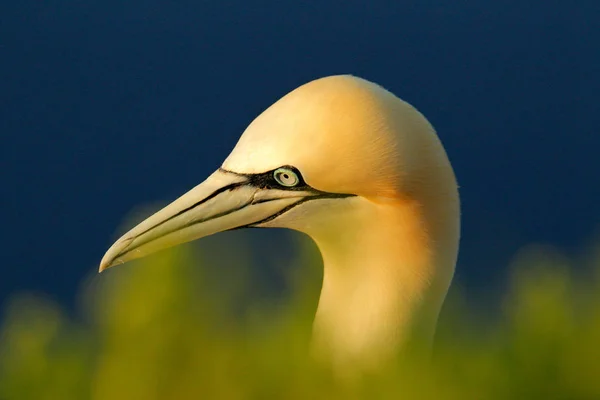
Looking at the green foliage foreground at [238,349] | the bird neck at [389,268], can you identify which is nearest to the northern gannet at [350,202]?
the bird neck at [389,268]

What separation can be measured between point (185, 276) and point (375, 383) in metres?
0.11

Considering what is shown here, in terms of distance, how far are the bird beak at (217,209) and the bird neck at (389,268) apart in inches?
5.0

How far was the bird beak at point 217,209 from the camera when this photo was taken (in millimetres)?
1519

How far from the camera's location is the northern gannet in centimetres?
143

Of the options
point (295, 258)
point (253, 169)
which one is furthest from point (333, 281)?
point (295, 258)

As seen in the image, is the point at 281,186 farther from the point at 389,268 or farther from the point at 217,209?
the point at 389,268

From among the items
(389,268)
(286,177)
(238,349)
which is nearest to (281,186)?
(286,177)

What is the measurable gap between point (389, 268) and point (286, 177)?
0.24 metres

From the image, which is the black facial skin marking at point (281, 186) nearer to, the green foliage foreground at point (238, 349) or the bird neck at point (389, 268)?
the bird neck at point (389, 268)

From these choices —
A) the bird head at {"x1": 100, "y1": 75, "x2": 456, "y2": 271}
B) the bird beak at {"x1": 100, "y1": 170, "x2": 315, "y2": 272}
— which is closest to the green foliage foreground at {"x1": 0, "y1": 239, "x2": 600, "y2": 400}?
the bird head at {"x1": 100, "y1": 75, "x2": 456, "y2": 271}

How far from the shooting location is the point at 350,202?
61.1 inches

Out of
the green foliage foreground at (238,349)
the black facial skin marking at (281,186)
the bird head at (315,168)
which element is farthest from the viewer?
the black facial skin marking at (281,186)

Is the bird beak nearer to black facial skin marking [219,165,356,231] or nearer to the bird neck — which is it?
black facial skin marking [219,165,356,231]

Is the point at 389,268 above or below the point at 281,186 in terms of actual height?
below
